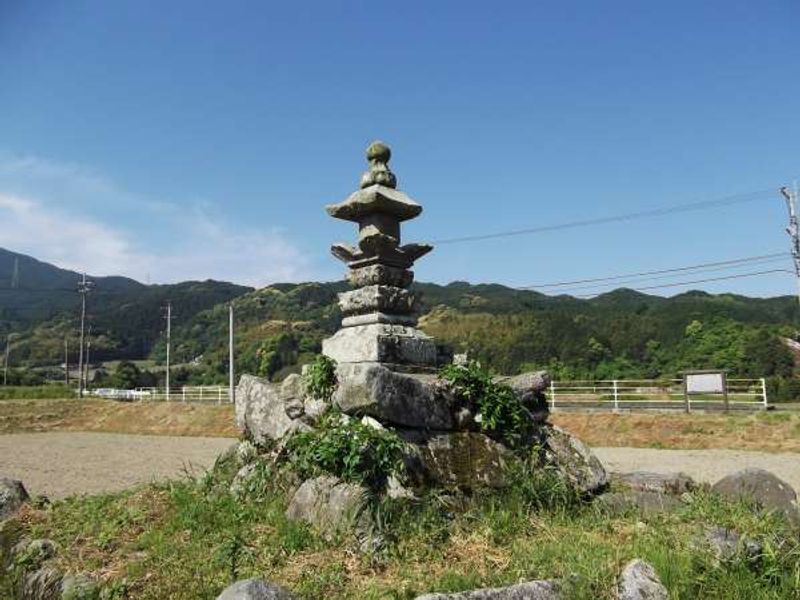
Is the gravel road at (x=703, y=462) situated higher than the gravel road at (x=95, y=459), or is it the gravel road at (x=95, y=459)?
the gravel road at (x=703, y=462)

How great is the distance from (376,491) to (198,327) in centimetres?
14631

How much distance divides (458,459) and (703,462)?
12866 mm

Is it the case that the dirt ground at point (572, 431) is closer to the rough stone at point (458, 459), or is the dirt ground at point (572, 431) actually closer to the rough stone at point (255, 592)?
the rough stone at point (458, 459)

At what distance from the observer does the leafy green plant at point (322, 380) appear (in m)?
6.79

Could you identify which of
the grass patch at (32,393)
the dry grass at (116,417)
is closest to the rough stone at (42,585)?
the dry grass at (116,417)

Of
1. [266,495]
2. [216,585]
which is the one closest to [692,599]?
[216,585]

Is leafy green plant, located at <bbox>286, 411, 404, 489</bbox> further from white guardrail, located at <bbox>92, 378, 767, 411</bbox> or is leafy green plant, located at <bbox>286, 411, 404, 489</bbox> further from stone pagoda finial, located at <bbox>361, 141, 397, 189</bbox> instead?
white guardrail, located at <bbox>92, 378, 767, 411</bbox>

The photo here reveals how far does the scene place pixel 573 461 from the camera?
7043mm

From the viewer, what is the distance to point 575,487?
664 centimetres

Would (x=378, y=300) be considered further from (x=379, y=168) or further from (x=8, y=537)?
(x=8, y=537)

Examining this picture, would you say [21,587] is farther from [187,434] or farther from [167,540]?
[187,434]

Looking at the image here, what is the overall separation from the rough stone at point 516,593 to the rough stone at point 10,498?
609cm

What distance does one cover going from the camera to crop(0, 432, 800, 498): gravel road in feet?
47.7

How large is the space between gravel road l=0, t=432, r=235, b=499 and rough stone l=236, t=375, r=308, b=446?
6.09 ft
